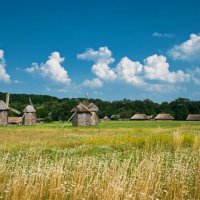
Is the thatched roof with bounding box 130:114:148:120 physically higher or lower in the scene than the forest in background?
lower

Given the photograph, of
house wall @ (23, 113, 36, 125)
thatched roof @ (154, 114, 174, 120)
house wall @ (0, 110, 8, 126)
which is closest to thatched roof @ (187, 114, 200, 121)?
thatched roof @ (154, 114, 174, 120)

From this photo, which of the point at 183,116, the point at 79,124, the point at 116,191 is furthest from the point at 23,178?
the point at 183,116

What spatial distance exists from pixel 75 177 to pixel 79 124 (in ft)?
221

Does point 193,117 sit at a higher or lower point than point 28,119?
higher

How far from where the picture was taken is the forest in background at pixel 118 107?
11962cm

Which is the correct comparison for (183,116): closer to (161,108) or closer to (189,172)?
(161,108)

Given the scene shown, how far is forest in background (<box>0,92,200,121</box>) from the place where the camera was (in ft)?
392

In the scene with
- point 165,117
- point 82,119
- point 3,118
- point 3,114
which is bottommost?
point 3,118

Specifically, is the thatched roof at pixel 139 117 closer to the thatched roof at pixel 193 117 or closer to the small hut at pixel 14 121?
the thatched roof at pixel 193 117

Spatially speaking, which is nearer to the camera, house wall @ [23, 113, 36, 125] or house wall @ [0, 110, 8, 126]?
house wall @ [0, 110, 8, 126]

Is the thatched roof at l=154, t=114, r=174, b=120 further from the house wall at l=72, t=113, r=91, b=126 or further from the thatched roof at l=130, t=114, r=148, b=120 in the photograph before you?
the house wall at l=72, t=113, r=91, b=126

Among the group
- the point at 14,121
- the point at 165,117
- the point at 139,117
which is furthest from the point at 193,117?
the point at 14,121

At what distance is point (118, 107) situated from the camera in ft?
522

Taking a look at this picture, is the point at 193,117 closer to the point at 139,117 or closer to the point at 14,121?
the point at 139,117
